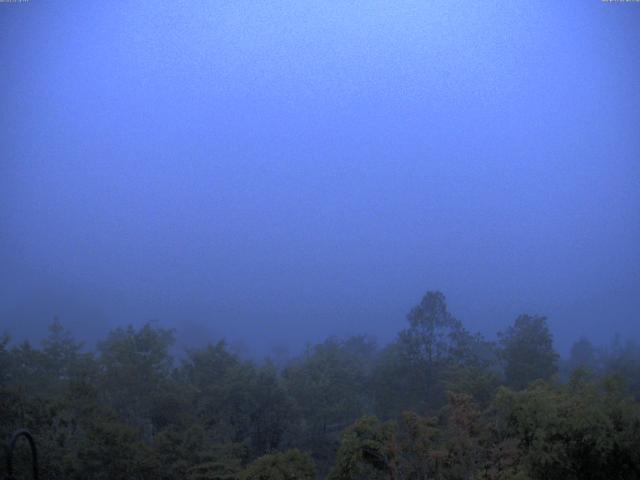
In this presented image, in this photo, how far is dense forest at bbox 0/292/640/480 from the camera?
8812 millimetres

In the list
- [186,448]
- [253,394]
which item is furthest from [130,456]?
[253,394]

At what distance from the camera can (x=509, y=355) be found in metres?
20.2

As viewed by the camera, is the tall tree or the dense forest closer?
the dense forest

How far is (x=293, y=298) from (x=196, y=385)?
316 feet

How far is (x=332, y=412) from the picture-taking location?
19.1 m

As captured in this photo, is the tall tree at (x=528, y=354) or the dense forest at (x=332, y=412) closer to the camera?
the dense forest at (x=332, y=412)

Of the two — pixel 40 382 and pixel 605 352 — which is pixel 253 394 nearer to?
pixel 40 382

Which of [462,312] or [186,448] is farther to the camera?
[462,312]

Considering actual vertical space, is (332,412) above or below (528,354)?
below

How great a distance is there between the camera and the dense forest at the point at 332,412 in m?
8.81

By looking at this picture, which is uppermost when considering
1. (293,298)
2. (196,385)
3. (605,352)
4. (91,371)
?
(293,298)

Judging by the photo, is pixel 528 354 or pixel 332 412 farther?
pixel 528 354

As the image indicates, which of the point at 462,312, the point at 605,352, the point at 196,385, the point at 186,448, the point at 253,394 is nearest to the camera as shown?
the point at 186,448

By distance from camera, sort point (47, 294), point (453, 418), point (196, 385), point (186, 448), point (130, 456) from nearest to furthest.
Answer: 1. point (453, 418)
2. point (130, 456)
3. point (186, 448)
4. point (196, 385)
5. point (47, 294)
